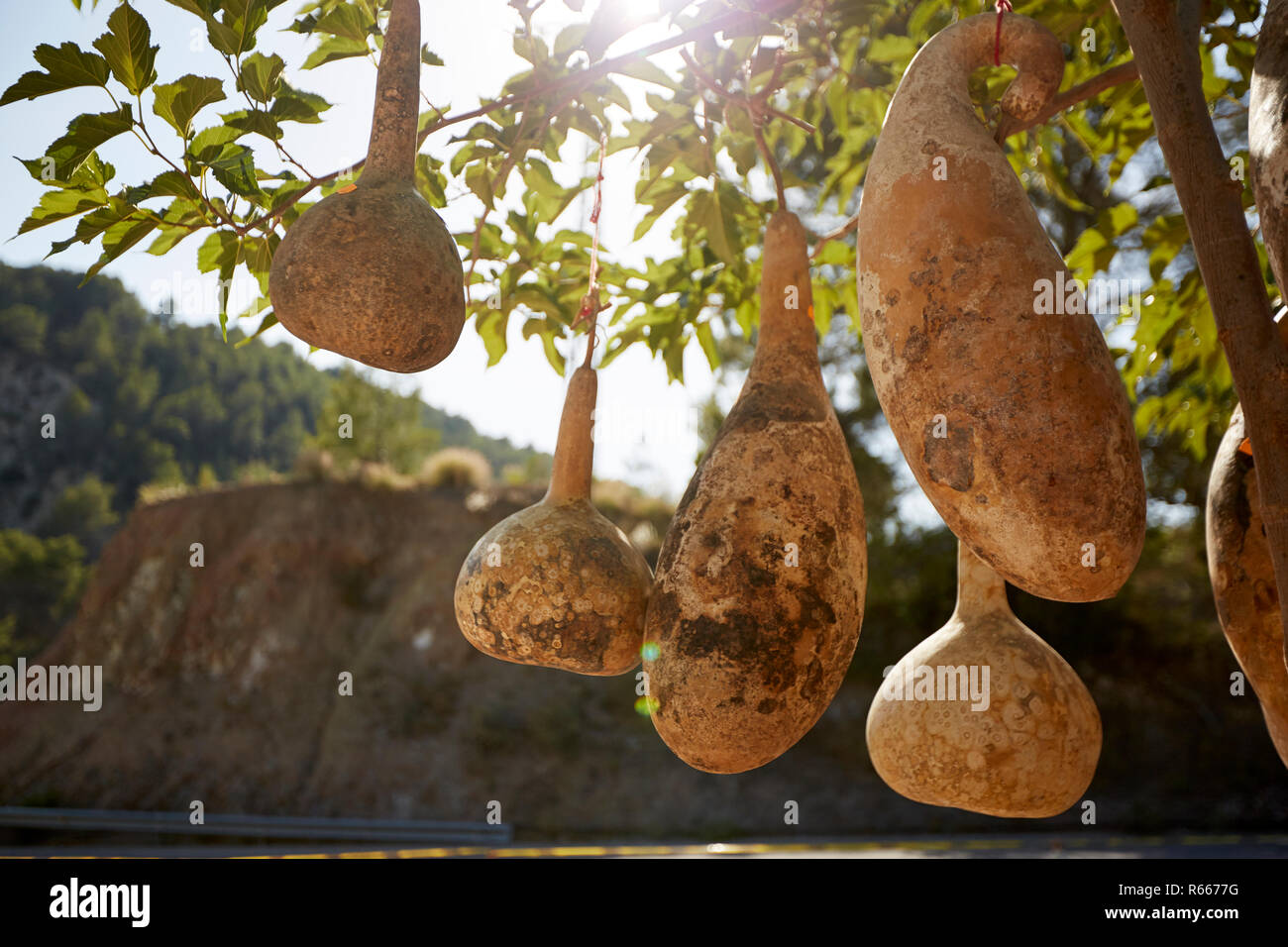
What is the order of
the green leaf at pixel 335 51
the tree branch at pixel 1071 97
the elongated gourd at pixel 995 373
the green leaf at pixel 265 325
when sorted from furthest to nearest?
1. the green leaf at pixel 265 325
2. the green leaf at pixel 335 51
3. the tree branch at pixel 1071 97
4. the elongated gourd at pixel 995 373

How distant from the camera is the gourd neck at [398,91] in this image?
184cm

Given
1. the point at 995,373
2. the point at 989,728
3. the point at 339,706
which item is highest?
the point at 995,373

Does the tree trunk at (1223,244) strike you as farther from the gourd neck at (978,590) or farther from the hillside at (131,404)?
the hillside at (131,404)

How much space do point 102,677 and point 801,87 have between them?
855 inches

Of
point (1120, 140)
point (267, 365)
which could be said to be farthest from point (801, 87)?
point (267, 365)

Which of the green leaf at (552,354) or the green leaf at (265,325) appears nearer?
the green leaf at (265,325)

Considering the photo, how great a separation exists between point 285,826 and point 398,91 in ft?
54.2

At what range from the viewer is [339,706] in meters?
18.5

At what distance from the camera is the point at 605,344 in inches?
144

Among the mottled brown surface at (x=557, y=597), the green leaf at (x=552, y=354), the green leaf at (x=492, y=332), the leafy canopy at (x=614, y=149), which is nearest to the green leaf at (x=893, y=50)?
the leafy canopy at (x=614, y=149)

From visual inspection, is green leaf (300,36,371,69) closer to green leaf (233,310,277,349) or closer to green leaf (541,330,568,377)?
green leaf (233,310,277,349)

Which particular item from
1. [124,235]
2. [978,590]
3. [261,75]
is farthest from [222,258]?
[978,590]

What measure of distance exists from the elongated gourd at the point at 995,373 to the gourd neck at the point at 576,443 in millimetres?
798

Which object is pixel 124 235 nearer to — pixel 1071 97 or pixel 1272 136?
pixel 1071 97
